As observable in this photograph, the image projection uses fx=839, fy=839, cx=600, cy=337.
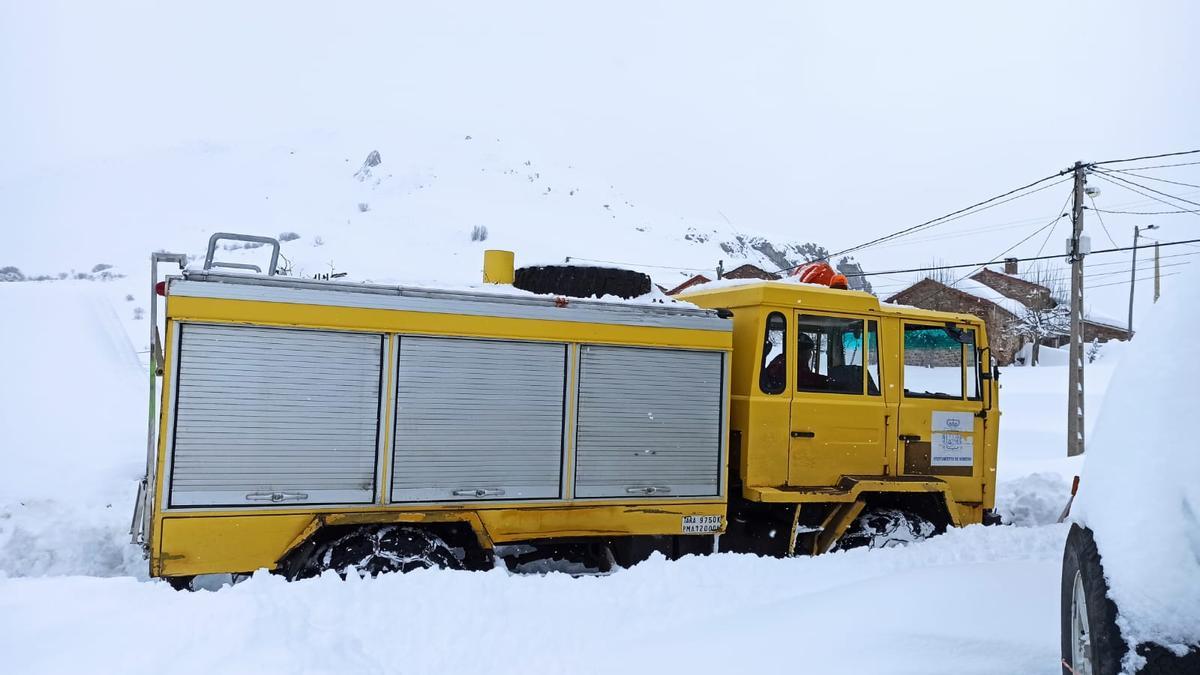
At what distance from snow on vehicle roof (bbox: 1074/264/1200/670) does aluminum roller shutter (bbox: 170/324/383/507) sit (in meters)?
4.16

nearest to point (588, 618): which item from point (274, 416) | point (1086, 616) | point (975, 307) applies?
point (274, 416)

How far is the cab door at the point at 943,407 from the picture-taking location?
287 inches

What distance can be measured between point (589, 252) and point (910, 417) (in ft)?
182

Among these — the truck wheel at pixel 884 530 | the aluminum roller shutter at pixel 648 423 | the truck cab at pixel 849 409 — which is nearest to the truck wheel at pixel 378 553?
the aluminum roller shutter at pixel 648 423

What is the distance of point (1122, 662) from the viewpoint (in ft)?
9.75

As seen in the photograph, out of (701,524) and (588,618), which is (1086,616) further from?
(701,524)

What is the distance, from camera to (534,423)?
6.05 meters

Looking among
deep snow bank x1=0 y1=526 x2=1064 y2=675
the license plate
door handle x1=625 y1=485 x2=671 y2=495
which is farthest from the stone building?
deep snow bank x1=0 y1=526 x2=1064 y2=675

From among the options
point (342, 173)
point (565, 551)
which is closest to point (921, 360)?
point (565, 551)

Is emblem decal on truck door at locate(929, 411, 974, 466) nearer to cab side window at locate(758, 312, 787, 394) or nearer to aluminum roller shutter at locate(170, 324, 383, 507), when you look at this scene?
cab side window at locate(758, 312, 787, 394)

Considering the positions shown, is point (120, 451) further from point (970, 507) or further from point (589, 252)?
point (589, 252)

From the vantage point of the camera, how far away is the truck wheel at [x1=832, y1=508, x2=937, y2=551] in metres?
7.06

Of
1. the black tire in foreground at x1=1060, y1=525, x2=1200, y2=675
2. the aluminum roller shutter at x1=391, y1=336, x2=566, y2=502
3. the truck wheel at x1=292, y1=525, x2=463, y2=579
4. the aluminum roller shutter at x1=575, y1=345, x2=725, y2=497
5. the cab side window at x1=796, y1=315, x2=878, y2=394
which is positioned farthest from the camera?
the cab side window at x1=796, y1=315, x2=878, y2=394

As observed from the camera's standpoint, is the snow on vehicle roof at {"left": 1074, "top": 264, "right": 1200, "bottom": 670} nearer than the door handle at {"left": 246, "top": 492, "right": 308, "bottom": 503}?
Yes
